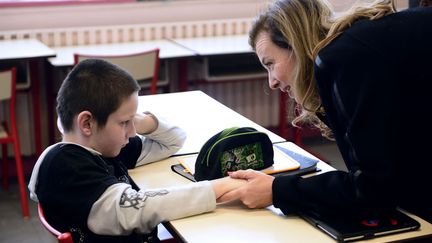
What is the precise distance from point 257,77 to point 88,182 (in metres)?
2.69

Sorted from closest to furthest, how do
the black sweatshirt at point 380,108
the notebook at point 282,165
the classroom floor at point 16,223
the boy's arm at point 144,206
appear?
the black sweatshirt at point 380,108 < the boy's arm at point 144,206 < the notebook at point 282,165 < the classroom floor at point 16,223

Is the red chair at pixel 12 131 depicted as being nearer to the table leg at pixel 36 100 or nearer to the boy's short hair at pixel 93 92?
the table leg at pixel 36 100

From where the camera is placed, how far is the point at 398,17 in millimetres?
1465

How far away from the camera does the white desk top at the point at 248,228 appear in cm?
145

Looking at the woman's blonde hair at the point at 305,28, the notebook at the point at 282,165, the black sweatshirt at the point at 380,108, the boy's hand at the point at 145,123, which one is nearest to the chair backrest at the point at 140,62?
the boy's hand at the point at 145,123

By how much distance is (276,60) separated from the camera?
1652 mm

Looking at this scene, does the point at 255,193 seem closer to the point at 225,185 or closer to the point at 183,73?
the point at 225,185

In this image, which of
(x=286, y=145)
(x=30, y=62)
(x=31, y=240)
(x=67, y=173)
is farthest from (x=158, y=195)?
(x=30, y=62)

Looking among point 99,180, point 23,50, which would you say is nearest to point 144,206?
point 99,180

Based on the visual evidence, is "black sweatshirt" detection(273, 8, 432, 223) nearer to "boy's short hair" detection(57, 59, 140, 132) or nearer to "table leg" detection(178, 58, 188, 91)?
"boy's short hair" detection(57, 59, 140, 132)

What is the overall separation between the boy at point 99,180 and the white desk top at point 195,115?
44 cm

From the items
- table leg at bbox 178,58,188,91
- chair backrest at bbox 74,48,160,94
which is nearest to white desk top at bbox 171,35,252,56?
table leg at bbox 178,58,188,91

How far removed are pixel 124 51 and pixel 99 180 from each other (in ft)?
8.25

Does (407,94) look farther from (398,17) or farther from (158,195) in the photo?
(158,195)
